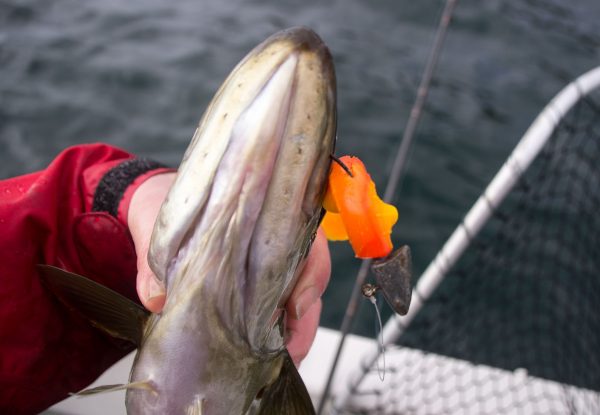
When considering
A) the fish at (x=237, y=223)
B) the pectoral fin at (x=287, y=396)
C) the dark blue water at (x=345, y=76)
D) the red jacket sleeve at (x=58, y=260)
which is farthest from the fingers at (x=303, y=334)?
the dark blue water at (x=345, y=76)

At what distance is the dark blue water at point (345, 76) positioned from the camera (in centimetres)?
489

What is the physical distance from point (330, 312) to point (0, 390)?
2.51 metres

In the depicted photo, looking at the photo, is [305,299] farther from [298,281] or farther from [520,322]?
[520,322]

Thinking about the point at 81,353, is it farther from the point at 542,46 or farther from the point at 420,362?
the point at 542,46

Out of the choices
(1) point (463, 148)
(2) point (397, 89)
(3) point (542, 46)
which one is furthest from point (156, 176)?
(3) point (542, 46)

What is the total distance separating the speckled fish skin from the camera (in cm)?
116

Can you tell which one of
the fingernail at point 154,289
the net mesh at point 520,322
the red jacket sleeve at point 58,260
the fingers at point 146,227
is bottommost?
the net mesh at point 520,322

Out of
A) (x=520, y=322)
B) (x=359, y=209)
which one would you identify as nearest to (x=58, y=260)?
(x=359, y=209)

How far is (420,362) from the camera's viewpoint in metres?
2.90

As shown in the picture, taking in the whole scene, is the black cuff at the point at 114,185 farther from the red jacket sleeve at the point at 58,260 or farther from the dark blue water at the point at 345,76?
the dark blue water at the point at 345,76

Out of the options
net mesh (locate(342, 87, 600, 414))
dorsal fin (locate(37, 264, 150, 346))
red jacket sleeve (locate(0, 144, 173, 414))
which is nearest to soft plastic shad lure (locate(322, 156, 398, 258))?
dorsal fin (locate(37, 264, 150, 346))

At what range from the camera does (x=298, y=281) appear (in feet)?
4.99

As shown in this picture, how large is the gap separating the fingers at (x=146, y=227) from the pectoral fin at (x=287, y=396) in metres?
0.40

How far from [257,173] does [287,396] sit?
2.47 ft
